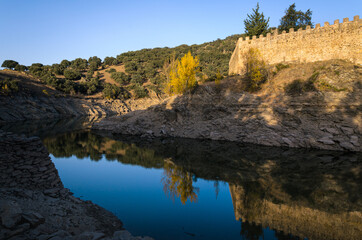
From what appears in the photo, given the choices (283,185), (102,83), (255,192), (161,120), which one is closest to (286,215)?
(255,192)

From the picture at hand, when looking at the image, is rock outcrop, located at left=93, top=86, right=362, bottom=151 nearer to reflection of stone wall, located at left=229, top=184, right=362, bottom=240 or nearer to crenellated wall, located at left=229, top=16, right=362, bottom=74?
crenellated wall, located at left=229, top=16, right=362, bottom=74

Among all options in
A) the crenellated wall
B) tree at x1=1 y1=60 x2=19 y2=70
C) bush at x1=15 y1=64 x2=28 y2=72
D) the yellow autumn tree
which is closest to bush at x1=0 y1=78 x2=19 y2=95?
bush at x1=15 y1=64 x2=28 y2=72

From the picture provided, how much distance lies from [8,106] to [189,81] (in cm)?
3169

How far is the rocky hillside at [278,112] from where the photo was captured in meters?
17.9

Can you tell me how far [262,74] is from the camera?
25438 millimetres

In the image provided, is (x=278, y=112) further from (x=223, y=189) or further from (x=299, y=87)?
(x=223, y=189)

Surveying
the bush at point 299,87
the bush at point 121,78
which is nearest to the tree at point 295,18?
the bush at point 299,87

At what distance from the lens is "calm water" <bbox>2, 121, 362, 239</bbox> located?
22.7 ft

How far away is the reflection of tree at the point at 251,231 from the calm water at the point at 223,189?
0.11ft

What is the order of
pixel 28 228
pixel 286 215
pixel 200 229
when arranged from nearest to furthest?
pixel 28 228, pixel 200 229, pixel 286 215

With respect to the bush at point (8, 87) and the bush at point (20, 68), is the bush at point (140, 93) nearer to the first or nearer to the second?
the bush at point (8, 87)

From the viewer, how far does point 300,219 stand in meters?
7.32

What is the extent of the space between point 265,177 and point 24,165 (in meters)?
11.8

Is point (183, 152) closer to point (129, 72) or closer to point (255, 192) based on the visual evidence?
point (255, 192)
